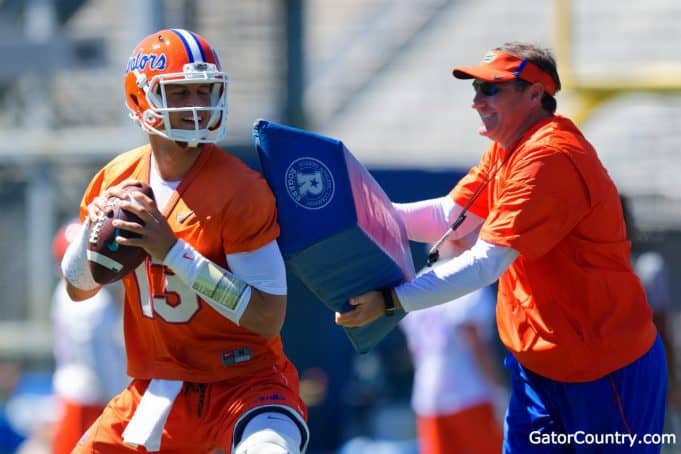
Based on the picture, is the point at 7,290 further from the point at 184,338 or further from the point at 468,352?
the point at 184,338

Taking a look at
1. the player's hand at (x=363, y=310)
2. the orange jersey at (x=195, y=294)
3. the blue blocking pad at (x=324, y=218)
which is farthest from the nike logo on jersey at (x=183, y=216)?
the player's hand at (x=363, y=310)

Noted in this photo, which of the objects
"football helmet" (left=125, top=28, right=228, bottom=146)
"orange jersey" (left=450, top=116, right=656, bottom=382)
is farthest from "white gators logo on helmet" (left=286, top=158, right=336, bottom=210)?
"orange jersey" (left=450, top=116, right=656, bottom=382)

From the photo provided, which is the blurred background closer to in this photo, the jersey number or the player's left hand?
the jersey number

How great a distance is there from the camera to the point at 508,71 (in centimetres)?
464

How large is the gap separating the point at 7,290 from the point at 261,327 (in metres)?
6.06

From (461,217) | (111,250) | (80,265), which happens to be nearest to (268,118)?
(461,217)

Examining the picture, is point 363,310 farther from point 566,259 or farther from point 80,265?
point 80,265

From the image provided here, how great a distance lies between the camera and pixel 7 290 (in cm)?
1019

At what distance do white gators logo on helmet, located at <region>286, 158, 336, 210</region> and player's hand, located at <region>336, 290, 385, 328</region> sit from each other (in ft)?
1.12

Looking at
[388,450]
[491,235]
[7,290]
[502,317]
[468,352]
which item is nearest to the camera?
[491,235]

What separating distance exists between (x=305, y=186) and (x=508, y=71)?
30.8 inches

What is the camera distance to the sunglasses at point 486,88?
4.69 metres

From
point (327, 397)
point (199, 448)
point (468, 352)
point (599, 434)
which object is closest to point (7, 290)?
point (327, 397)

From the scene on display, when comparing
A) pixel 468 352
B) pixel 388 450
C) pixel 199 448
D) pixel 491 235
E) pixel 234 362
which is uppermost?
pixel 491 235
